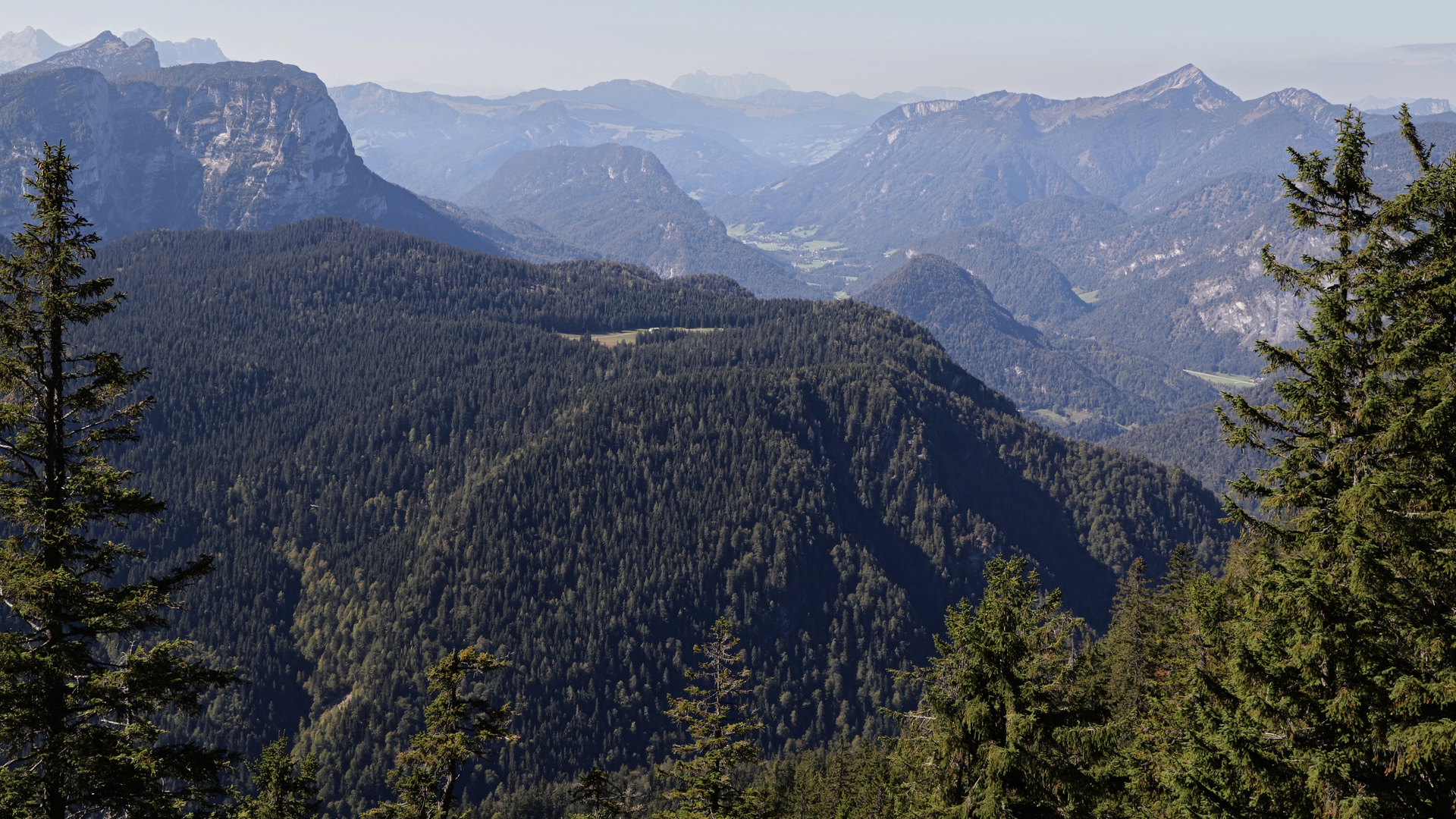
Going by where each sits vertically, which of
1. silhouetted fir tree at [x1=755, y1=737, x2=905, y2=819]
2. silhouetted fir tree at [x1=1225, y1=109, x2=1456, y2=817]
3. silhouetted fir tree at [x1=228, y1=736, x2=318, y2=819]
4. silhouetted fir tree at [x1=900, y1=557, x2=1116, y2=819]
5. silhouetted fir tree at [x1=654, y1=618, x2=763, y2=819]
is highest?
silhouetted fir tree at [x1=1225, y1=109, x2=1456, y2=817]

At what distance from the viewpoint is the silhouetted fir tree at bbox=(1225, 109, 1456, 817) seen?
15.8 metres

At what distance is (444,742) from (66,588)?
602 inches

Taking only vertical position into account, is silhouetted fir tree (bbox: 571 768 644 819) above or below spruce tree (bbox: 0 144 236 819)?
below

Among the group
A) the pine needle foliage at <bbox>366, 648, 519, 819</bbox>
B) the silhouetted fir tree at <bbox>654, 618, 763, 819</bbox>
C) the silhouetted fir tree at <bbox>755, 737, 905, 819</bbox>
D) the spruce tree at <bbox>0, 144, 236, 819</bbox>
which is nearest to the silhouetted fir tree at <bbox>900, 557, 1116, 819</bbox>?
the silhouetted fir tree at <bbox>654, 618, 763, 819</bbox>

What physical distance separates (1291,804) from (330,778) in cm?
21391

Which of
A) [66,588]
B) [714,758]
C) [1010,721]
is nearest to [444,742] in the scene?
[714,758]

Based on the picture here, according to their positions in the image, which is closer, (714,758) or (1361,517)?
(1361,517)

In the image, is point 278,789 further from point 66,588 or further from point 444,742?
point 66,588

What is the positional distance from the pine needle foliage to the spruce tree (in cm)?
1026

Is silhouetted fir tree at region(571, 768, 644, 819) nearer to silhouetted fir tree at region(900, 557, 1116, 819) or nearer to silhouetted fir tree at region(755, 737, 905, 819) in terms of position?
silhouetted fir tree at region(900, 557, 1116, 819)

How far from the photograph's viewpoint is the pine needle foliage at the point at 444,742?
31359mm

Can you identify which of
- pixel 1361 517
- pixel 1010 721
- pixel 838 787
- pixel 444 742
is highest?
pixel 1361 517

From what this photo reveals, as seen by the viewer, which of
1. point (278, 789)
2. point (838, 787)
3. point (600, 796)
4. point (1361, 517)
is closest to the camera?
point (1361, 517)

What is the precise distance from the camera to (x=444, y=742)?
31484 mm
